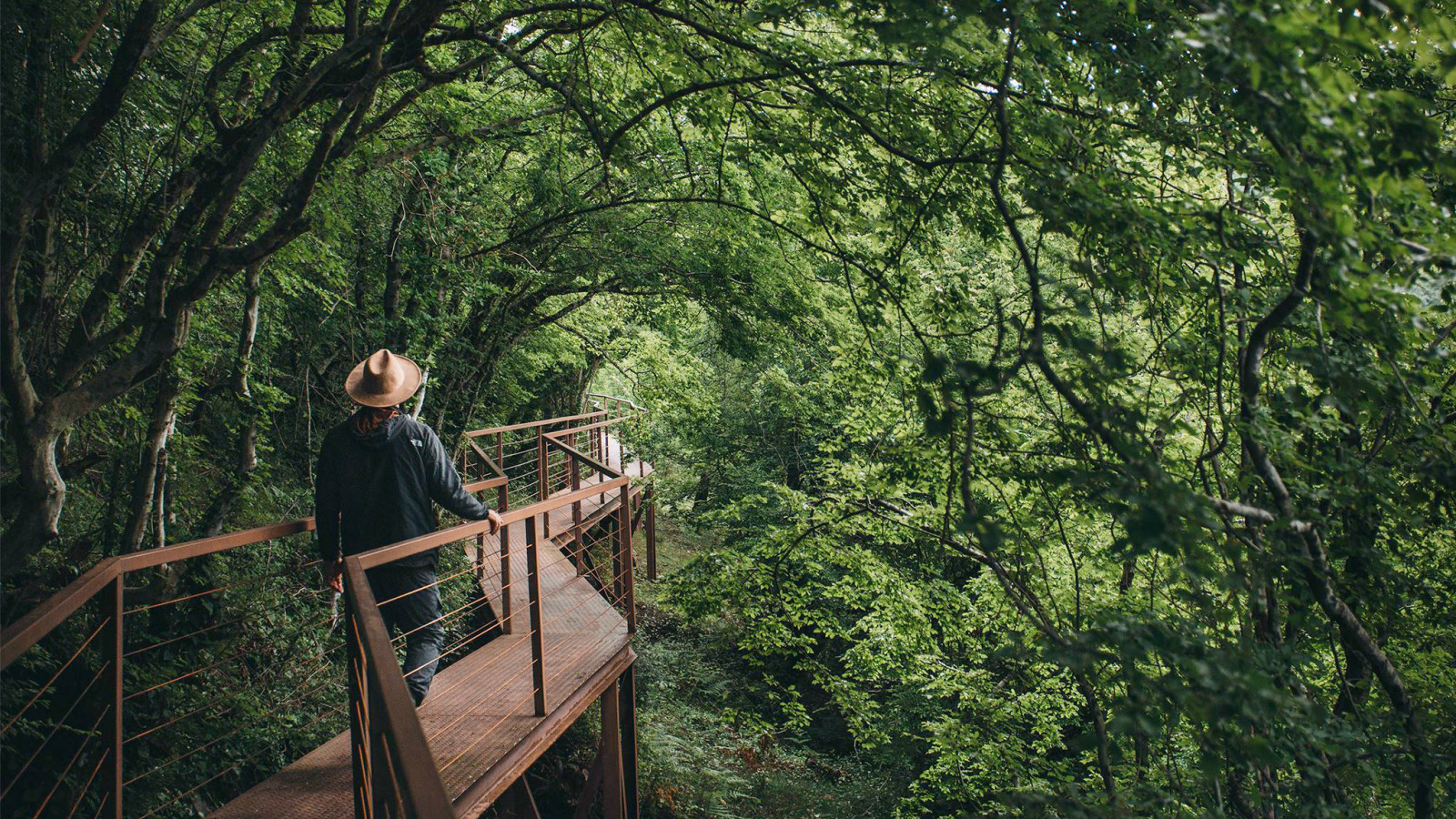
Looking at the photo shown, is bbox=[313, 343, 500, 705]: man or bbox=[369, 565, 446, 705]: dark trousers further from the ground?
bbox=[313, 343, 500, 705]: man

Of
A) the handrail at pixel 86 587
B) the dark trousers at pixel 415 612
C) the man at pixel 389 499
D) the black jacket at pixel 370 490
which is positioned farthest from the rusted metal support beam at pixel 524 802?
the handrail at pixel 86 587

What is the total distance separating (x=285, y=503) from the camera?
701 cm

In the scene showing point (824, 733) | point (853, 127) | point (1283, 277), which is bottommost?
point (824, 733)

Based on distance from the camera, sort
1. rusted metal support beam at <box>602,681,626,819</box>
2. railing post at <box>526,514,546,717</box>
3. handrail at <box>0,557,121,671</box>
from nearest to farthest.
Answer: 1. handrail at <box>0,557,121,671</box>
2. railing post at <box>526,514,546,717</box>
3. rusted metal support beam at <box>602,681,626,819</box>

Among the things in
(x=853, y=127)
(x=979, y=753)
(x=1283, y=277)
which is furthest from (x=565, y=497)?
(x=979, y=753)

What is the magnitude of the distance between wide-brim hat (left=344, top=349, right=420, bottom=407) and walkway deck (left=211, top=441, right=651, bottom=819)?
1.02 m

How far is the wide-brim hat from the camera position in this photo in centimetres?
373

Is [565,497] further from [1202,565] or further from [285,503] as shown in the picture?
[285,503]

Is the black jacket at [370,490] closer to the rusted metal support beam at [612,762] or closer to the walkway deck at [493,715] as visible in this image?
the walkway deck at [493,715]

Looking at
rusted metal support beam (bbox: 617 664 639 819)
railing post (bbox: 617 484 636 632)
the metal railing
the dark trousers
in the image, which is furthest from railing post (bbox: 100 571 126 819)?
rusted metal support beam (bbox: 617 664 639 819)

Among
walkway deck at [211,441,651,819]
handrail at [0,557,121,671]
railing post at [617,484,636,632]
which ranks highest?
handrail at [0,557,121,671]

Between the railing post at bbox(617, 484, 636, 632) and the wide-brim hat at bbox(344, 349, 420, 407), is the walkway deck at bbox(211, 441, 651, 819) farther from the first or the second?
the wide-brim hat at bbox(344, 349, 420, 407)

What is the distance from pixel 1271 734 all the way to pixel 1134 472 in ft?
5.44

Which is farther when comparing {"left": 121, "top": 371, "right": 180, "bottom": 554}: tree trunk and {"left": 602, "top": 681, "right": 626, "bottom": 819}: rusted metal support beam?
{"left": 602, "top": 681, "right": 626, "bottom": 819}: rusted metal support beam
